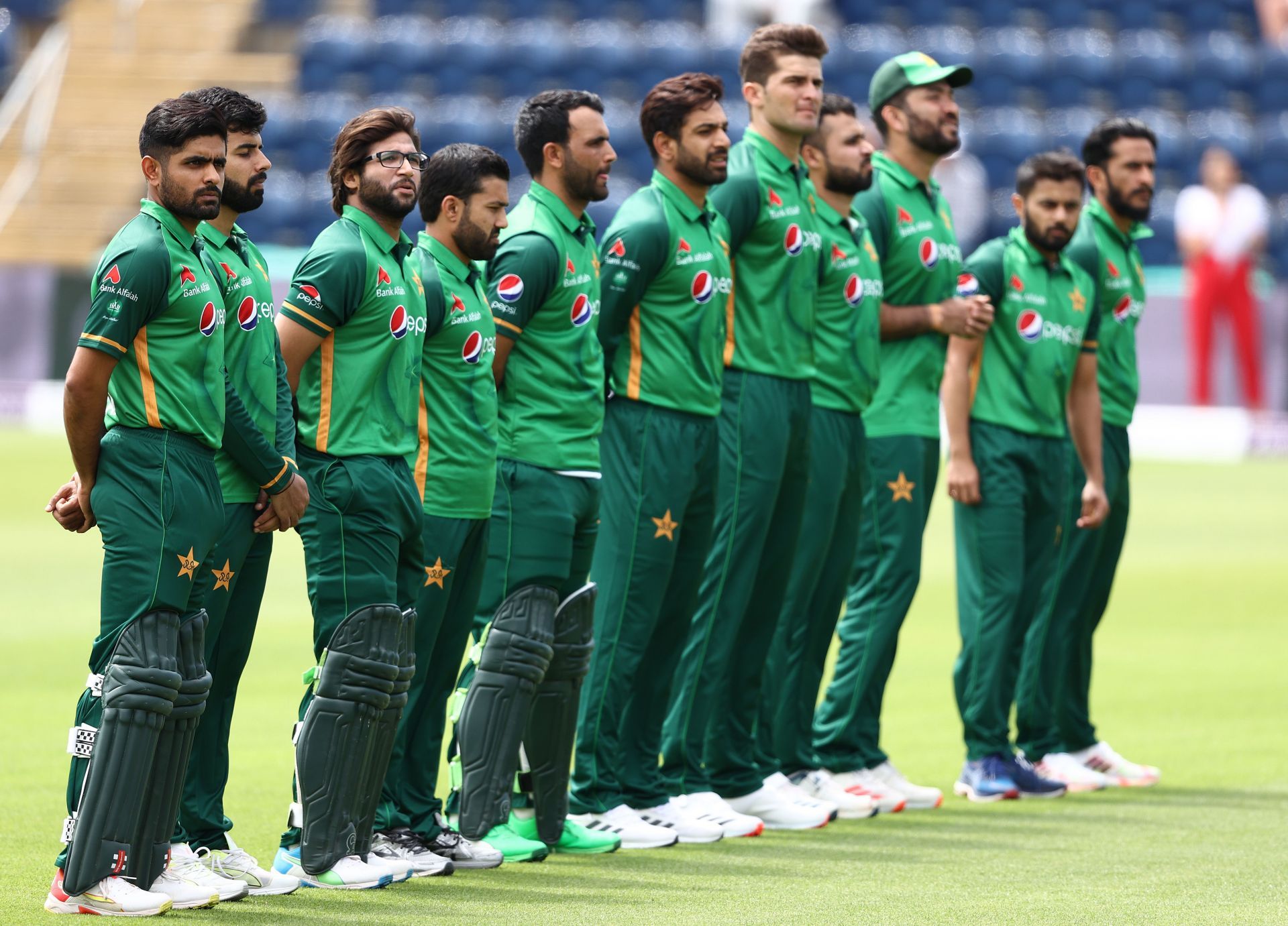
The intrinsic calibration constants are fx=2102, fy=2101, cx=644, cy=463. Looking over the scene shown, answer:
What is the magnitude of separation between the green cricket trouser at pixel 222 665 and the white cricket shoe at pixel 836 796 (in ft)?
7.83

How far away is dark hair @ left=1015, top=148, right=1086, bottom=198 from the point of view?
830 centimetres

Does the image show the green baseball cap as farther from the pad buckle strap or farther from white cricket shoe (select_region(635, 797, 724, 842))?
the pad buckle strap

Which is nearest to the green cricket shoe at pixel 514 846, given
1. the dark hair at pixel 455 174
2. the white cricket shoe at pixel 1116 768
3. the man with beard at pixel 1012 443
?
the dark hair at pixel 455 174

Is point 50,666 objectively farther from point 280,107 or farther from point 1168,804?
point 280,107

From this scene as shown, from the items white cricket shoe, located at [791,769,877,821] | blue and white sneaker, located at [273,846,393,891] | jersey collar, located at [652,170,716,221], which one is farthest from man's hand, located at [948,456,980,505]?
blue and white sneaker, located at [273,846,393,891]

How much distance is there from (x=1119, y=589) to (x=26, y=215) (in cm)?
1654

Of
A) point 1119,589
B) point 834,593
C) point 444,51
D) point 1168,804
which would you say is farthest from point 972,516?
point 444,51

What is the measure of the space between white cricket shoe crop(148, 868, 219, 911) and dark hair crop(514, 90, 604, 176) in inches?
99.9

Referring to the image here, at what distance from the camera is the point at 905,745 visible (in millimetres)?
9070

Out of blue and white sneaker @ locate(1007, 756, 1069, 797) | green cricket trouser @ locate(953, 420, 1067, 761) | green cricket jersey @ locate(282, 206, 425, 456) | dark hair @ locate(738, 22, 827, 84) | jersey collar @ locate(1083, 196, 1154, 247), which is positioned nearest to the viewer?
green cricket jersey @ locate(282, 206, 425, 456)

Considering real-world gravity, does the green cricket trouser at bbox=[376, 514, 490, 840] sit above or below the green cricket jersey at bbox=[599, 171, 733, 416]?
below

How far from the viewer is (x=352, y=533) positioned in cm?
589

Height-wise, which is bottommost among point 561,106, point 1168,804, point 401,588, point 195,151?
point 1168,804

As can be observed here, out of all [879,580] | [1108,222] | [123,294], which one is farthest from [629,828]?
[1108,222]
